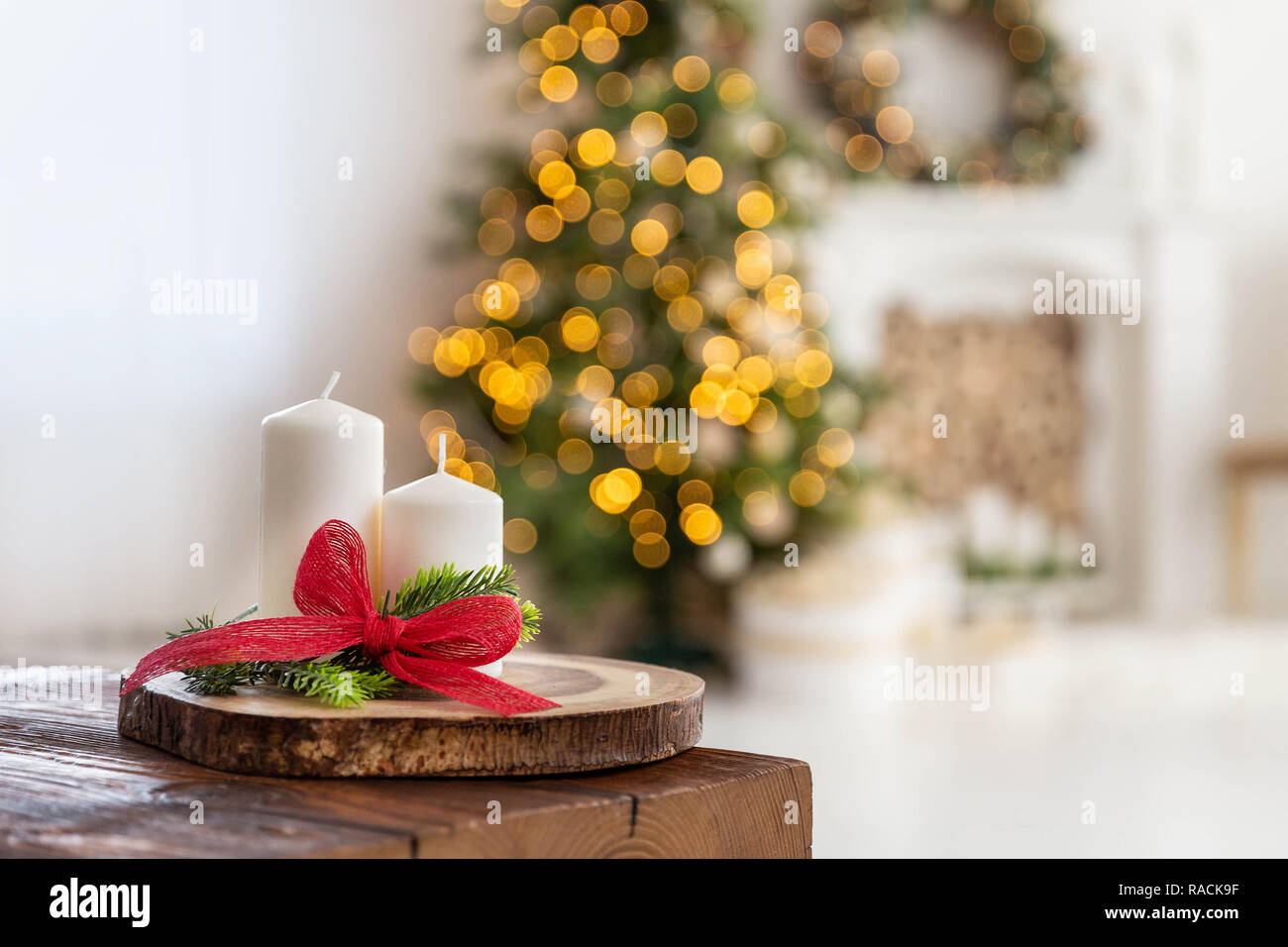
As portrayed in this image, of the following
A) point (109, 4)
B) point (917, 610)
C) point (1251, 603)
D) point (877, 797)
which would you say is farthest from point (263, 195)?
point (1251, 603)

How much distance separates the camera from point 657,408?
291cm

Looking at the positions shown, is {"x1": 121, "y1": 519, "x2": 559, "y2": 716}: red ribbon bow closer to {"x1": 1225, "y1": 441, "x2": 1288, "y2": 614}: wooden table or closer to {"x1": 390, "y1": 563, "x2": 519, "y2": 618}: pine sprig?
{"x1": 390, "y1": 563, "x2": 519, "y2": 618}: pine sprig

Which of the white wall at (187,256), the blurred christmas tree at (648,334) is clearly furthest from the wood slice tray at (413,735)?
the blurred christmas tree at (648,334)

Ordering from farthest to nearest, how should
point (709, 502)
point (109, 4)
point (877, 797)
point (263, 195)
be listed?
point (709, 502)
point (263, 195)
point (109, 4)
point (877, 797)

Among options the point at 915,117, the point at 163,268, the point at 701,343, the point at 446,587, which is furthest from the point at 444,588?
the point at 915,117

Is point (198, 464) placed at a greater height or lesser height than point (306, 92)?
lesser

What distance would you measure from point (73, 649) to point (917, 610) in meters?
2.25

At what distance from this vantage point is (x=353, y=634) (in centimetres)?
61

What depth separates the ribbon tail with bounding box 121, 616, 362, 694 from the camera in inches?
23.3

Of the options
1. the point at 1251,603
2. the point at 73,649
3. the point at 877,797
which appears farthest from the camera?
the point at 1251,603

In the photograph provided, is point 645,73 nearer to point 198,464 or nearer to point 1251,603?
point 198,464

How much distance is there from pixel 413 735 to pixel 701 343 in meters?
2.41

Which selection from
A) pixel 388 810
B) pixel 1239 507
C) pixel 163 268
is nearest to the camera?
pixel 388 810

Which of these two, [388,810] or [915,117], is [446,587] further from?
[915,117]
